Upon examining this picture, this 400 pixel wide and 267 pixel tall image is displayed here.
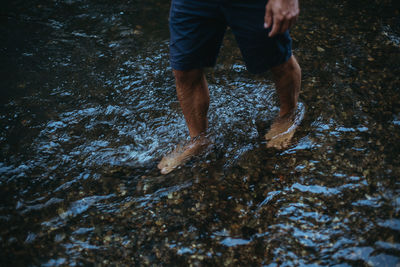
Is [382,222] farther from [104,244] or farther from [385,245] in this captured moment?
[104,244]

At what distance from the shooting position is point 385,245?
5.66ft

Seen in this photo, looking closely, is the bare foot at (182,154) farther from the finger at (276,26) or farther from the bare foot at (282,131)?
the finger at (276,26)

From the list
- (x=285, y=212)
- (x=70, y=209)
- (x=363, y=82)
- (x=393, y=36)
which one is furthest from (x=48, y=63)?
(x=393, y=36)

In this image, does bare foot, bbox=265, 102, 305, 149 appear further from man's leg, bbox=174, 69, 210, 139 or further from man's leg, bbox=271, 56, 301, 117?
man's leg, bbox=174, 69, 210, 139

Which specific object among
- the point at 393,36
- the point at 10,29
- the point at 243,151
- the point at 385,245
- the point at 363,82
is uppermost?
the point at 10,29

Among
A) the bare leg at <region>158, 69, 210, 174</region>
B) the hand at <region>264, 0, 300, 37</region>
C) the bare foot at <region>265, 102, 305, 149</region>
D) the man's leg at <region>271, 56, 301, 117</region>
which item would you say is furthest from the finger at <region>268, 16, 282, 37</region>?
the bare foot at <region>265, 102, 305, 149</region>

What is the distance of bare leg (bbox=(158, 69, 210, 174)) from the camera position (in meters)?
2.14

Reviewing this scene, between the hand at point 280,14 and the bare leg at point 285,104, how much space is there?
0.47 metres

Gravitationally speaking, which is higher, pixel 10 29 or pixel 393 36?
pixel 10 29

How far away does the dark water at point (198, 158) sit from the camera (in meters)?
1.85

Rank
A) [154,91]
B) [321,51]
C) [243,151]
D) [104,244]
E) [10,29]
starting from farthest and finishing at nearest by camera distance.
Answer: [10,29] < [321,51] < [154,91] < [243,151] < [104,244]

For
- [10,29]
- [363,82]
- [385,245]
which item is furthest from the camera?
[10,29]

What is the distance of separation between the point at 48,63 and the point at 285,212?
2.88 meters

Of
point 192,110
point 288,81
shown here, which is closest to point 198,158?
point 192,110
